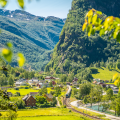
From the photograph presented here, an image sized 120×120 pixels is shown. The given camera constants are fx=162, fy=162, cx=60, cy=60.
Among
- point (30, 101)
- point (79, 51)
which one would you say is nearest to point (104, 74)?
point (79, 51)

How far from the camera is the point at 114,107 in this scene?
4966 centimetres

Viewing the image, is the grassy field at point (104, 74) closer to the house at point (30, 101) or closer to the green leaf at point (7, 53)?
the house at point (30, 101)

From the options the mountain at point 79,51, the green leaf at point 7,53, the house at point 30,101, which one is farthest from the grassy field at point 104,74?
the green leaf at point 7,53

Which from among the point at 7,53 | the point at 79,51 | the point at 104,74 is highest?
the point at 79,51

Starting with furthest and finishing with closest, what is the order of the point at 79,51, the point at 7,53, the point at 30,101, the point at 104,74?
the point at 79,51 → the point at 104,74 → the point at 30,101 → the point at 7,53

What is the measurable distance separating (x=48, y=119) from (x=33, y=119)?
12.9 feet

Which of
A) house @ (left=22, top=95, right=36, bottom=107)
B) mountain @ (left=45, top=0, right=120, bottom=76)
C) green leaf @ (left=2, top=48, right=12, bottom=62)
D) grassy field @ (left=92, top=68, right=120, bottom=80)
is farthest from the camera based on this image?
mountain @ (left=45, top=0, right=120, bottom=76)

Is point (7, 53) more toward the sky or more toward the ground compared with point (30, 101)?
more toward the sky

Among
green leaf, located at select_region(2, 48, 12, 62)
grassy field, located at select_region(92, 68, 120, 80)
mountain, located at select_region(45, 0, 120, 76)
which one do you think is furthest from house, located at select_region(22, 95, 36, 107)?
mountain, located at select_region(45, 0, 120, 76)

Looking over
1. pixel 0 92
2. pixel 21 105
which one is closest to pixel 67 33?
pixel 21 105

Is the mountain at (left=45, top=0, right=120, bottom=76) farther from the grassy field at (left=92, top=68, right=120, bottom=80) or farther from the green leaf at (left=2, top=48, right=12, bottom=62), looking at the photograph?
the green leaf at (left=2, top=48, right=12, bottom=62)

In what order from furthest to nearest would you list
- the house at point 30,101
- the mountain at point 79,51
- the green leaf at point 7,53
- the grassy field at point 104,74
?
the mountain at point 79,51 < the grassy field at point 104,74 < the house at point 30,101 < the green leaf at point 7,53

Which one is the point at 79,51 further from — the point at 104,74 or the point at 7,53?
the point at 7,53

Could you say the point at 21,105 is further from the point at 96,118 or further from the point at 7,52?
the point at 7,52
